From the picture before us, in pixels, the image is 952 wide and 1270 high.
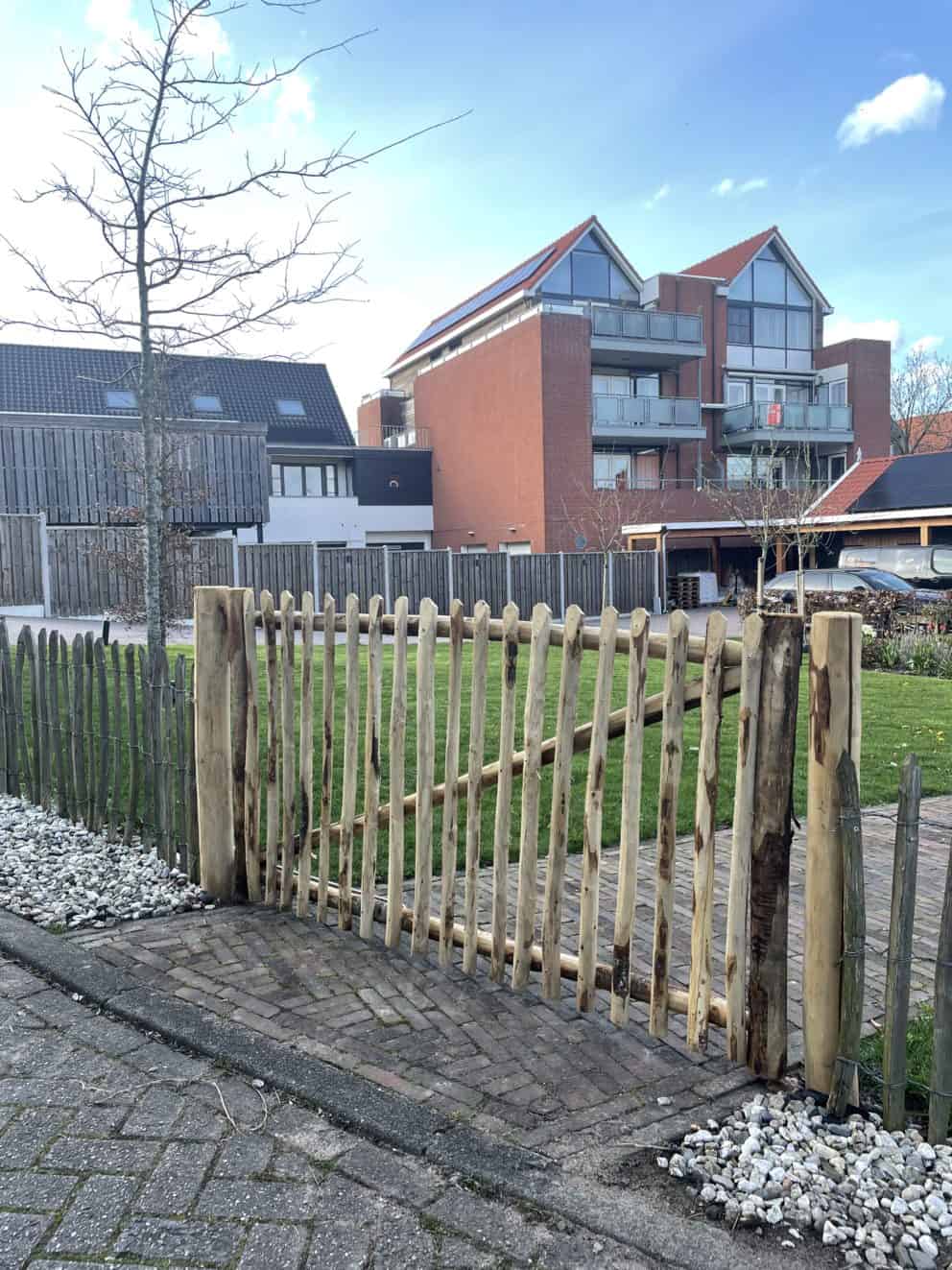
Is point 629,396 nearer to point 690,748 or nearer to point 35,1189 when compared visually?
point 690,748

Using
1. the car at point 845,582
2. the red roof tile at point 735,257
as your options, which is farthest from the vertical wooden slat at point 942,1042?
the red roof tile at point 735,257

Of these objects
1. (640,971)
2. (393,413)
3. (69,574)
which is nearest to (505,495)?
(393,413)

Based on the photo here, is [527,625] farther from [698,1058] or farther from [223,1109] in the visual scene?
[223,1109]

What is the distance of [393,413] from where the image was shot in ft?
146

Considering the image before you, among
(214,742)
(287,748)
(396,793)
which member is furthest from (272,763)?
(396,793)

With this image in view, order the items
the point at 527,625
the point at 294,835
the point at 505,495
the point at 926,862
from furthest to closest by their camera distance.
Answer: the point at 505,495, the point at 926,862, the point at 294,835, the point at 527,625

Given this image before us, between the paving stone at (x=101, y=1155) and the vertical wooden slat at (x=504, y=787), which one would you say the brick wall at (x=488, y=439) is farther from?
the paving stone at (x=101, y=1155)

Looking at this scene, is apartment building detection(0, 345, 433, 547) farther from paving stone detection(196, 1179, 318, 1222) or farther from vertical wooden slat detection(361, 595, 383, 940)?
paving stone detection(196, 1179, 318, 1222)

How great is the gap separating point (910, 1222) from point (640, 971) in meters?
1.68

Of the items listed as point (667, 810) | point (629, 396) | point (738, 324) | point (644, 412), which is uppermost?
point (738, 324)

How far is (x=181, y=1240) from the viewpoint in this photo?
233 cm

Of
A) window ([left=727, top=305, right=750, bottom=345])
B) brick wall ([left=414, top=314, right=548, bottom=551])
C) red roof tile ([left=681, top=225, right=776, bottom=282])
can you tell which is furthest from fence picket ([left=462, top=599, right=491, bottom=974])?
red roof tile ([left=681, top=225, right=776, bottom=282])

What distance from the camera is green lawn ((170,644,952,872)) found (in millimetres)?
6148

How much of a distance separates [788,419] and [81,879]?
36.2 metres
